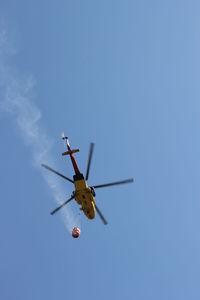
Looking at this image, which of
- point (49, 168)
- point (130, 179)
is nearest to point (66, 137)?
point (49, 168)

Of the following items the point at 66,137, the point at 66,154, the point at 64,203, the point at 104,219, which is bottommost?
the point at 104,219

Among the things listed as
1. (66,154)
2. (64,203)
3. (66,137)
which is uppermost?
(66,137)

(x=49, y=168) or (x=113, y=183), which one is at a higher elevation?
(x=49, y=168)

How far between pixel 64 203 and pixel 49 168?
420cm

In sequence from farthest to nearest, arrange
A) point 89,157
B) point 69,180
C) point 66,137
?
1. point 66,137
2. point 69,180
3. point 89,157

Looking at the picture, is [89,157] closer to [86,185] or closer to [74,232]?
[86,185]

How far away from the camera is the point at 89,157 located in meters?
35.0

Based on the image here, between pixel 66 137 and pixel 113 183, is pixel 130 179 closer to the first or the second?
pixel 113 183

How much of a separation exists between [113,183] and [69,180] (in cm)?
455

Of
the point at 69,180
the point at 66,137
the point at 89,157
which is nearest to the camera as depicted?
the point at 89,157

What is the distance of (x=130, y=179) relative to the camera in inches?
1422

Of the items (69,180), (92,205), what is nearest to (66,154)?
(69,180)

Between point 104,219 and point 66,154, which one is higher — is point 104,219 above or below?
below

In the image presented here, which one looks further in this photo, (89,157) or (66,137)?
(66,137)
